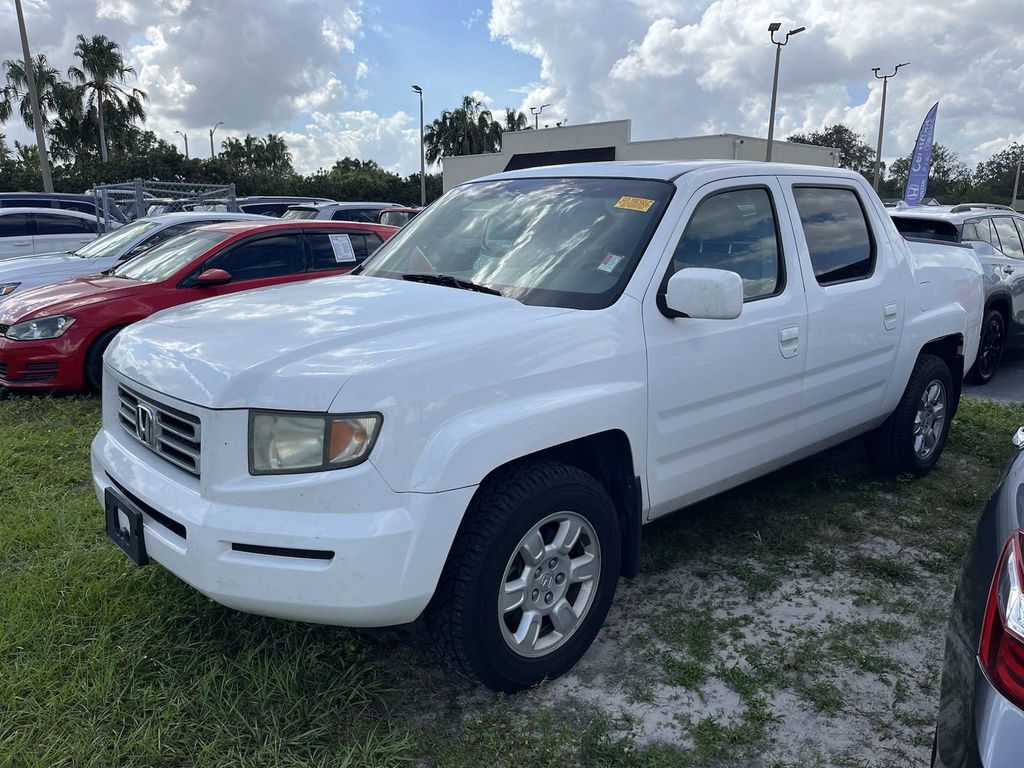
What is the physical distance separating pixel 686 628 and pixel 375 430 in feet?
5.42

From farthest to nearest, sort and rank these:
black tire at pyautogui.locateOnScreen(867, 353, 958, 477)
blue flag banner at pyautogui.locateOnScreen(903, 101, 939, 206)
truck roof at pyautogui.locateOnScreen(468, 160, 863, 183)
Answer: blue flag banner at pyautogui.locateOnScreen(903, 101, 939, 206), black tire at pyautogui.locateOnScreen(867, 353, 958, 477), truck roof at pyautogui.locateOnScreen(468, 160, 863, 183)

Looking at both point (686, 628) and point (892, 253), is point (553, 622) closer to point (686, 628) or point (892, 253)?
point (686, 628)

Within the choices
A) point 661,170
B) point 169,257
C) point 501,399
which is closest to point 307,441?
point 501,399

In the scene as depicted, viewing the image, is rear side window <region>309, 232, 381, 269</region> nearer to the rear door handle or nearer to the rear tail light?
the rear door handle

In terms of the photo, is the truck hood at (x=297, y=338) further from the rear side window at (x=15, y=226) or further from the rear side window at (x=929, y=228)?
the rear side window at (x=15, y=226)

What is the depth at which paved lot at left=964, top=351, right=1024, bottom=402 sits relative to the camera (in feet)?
23.9

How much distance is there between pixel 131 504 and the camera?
2691mm

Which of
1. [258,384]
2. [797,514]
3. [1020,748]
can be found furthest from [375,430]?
[797,514]

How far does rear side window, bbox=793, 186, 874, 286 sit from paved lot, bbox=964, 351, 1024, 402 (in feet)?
12.9

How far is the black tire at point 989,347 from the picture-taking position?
300 inches

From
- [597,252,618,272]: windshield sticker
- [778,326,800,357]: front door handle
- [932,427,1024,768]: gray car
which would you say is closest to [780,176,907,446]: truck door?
[778,326,800,357]: front door handle

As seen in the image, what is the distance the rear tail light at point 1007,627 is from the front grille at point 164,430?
2.10 m

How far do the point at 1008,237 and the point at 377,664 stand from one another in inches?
331

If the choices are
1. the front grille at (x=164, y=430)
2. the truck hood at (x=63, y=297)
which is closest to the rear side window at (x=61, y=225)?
the truck hood at (x=63, y=297)
